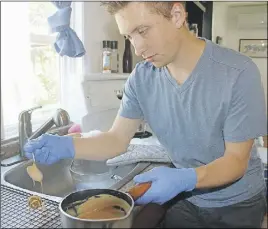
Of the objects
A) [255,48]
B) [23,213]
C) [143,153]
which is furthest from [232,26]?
[23,213]

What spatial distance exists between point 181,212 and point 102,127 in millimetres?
301

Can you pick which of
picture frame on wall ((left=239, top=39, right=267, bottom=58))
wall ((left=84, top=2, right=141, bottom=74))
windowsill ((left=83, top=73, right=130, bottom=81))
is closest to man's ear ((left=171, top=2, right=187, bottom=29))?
wall ((left=84, top=2, right=141, bottom=74))

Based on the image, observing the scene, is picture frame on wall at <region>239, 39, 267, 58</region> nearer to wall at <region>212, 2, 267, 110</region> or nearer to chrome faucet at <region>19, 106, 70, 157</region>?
wall at <region>212, 2, 267, 110</region>

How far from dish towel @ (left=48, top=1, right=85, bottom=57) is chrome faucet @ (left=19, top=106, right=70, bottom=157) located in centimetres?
14

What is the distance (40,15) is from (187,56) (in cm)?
33

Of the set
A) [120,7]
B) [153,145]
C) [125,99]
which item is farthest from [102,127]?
[120,7]

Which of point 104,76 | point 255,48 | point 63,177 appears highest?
point 255,48

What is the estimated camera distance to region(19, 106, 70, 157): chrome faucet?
2.10ft

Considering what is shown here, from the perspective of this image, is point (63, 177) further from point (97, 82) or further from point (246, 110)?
point (246, 110)

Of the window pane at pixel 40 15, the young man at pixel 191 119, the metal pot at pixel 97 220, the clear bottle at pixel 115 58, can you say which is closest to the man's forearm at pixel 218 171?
the young man at pixel 191 119

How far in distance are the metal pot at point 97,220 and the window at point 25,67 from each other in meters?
0.27

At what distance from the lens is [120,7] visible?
1.63 feet

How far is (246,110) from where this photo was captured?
0.52 m

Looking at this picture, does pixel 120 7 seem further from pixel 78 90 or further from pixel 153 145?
pixel 153 145
